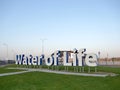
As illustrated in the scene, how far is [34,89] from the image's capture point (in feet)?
51.5

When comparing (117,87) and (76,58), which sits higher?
(76,58)

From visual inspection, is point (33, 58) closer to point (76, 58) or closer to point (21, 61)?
point (21, 61)

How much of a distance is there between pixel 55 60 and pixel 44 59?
13.9 feet

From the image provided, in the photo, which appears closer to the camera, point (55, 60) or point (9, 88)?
point (9, 88)

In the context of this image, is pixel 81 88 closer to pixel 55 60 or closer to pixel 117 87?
pixel 117 87

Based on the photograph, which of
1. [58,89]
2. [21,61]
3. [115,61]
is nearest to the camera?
[58,89]

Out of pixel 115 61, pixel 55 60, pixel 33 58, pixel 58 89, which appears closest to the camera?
pixel 58 89

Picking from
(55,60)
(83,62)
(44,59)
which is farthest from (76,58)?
(44,59)

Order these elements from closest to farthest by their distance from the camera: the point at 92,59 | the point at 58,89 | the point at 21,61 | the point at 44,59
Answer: the point at 58,89, the point at 92,59, the point at 44,59, the point at 21,61

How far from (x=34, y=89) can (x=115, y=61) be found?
6751 centimetres

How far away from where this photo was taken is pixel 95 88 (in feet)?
51.4

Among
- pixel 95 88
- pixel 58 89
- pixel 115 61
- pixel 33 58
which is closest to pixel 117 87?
pixel 95 88

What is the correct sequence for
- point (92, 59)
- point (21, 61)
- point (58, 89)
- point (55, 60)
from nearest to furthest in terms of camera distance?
point (58, 89)
point (92, 59)
point (55, 60)
point (21, 61)

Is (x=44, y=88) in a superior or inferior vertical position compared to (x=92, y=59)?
inferior
